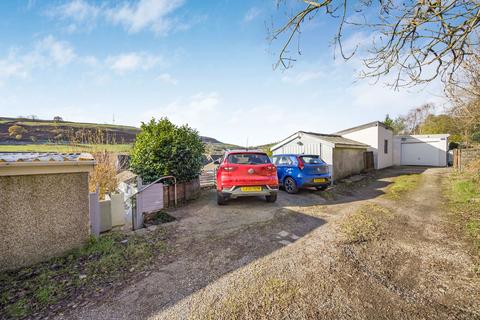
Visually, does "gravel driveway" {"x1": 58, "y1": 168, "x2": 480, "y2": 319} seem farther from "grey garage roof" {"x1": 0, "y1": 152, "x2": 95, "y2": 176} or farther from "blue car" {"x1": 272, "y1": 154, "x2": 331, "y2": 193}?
"blue car" {"x1": 272, "y1": 154, "x2": 331, "y2": 193}

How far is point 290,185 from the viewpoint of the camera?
8.68 meters

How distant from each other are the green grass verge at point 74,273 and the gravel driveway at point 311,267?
1.35 feet

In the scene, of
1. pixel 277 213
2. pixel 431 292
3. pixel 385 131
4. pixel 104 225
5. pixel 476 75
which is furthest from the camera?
pixel 385 131

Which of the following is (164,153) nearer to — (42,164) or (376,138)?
(42,164)

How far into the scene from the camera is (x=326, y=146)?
11406mm

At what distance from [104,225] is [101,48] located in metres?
6.03

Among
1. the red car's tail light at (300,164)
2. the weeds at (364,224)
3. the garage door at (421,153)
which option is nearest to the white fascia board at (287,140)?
the red car's tail light at (300,164)

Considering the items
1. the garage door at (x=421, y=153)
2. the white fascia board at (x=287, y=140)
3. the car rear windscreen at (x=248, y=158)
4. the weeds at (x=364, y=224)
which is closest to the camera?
the weeds at (x=364, y=224)

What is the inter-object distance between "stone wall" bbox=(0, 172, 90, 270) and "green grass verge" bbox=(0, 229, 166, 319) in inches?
7.6

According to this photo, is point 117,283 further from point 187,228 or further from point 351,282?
point 351,282

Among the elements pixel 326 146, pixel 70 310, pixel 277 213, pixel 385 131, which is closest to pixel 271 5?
pixel 277 213

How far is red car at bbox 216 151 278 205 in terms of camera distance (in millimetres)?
6020

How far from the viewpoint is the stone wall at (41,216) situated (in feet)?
10.4

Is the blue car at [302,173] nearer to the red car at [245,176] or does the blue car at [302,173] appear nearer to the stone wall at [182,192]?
the red car at [245,176]
